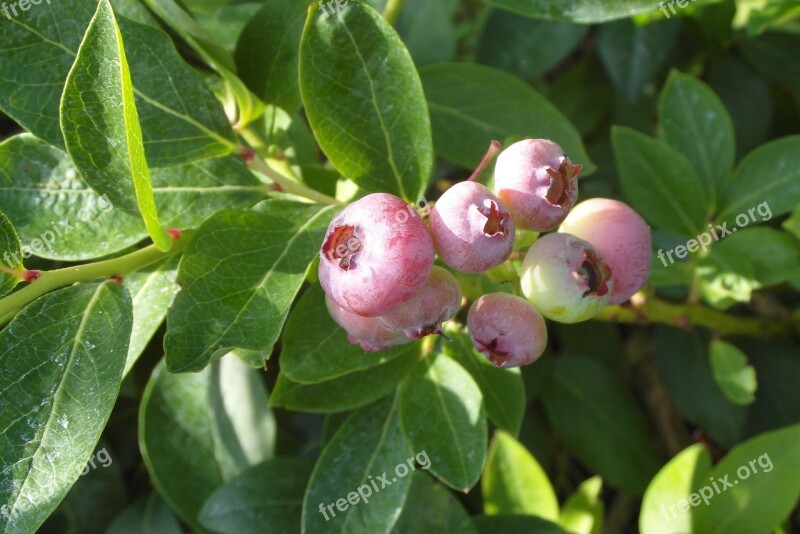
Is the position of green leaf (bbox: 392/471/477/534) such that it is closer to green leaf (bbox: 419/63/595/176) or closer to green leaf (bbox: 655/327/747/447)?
green leaf (bbox: 419/63/595/176)

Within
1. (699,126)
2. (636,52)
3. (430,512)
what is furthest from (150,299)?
(636,52)

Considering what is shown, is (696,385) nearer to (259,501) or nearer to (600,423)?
(600,423)

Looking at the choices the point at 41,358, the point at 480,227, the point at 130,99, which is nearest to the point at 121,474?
the point at 41,358

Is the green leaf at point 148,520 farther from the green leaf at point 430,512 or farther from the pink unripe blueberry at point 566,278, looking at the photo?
the pink unripe blueberry at point 566,278

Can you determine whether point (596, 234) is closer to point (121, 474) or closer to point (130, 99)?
point (130, 99)

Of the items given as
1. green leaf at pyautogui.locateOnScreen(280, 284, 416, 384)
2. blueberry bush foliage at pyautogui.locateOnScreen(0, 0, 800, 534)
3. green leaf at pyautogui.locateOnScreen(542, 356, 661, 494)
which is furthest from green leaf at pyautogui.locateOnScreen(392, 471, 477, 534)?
green leaf at pyautogui.locateOnScreen(542, 356, 661, 494)

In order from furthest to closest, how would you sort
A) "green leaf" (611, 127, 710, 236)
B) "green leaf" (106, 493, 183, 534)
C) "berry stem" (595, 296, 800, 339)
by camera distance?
"green leaf" (106, 493, 183, 534) → "green leaf" (611, 127, 710, 236) → "berry stem" (595, 296, 800, 339)
